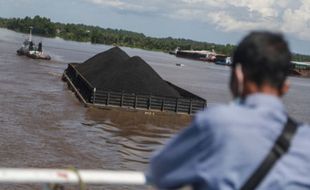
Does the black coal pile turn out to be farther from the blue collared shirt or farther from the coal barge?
the blue collared shirt

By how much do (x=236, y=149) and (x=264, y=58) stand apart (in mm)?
356

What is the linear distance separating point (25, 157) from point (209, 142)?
621 inches

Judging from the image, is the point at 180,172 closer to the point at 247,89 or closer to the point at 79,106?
the point at 247,89

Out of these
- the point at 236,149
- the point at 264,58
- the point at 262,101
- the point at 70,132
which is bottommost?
the point at 70,132

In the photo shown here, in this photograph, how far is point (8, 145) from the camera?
62.0 feet

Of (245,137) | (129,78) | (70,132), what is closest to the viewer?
(245,137)

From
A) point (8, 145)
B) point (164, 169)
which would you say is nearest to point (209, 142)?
point (164, 169)

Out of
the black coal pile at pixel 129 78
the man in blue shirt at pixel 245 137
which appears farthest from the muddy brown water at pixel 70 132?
the man in blue shirt at pixel 245 137

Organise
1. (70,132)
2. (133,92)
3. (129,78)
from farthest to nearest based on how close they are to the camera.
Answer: (129,78), (133,92), (70,132)

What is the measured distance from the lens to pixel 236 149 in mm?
2154

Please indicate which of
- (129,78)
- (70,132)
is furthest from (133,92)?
(70,132)

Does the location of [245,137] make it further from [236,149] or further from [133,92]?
[133,92]

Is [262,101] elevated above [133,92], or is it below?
above

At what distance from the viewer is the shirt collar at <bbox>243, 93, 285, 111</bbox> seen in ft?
7.28
